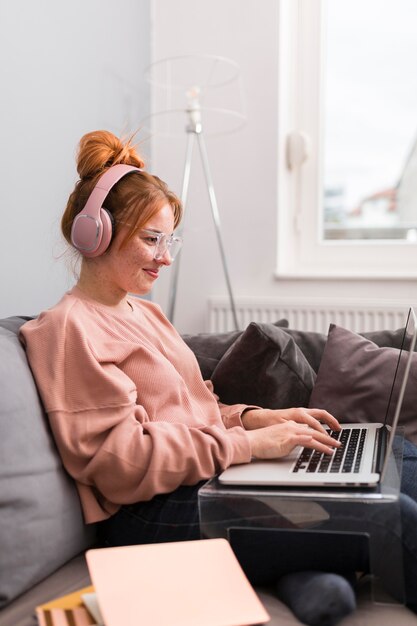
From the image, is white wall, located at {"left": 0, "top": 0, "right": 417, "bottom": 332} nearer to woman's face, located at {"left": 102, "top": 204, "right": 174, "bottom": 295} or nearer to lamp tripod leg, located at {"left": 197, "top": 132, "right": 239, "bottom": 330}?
lamp tripod leg, located at {"left": 197, "top": 132, "right": 239, "bottom": 330}

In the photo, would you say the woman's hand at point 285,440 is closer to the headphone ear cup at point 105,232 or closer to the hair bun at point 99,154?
the headphone ear cup at point 105,232

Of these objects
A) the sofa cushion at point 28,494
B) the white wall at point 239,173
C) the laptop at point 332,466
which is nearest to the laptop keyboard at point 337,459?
the laptop at point 332,466

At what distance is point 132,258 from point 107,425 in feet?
1.26

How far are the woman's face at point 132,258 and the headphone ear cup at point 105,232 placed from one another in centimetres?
3

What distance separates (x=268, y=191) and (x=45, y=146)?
3.68 feet

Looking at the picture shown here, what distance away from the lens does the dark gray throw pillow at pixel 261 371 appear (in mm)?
1986

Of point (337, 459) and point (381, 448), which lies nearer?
point (337, 459)

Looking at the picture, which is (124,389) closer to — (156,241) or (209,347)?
(156,241)

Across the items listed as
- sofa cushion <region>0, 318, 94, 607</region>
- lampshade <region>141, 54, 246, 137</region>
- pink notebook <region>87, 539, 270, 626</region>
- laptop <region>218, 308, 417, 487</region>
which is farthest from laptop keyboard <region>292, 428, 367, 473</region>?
lampshade <region>141, 54, 246, 137</region>

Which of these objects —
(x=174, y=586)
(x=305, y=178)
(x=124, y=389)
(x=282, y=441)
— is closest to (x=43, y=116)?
(x=305, y=178)

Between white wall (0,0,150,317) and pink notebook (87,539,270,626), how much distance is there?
1279 millimetres

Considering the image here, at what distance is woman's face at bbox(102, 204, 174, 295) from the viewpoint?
1.63 metres

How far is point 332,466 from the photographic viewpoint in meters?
1.41

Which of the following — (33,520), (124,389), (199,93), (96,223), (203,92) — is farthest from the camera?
(203,92)
